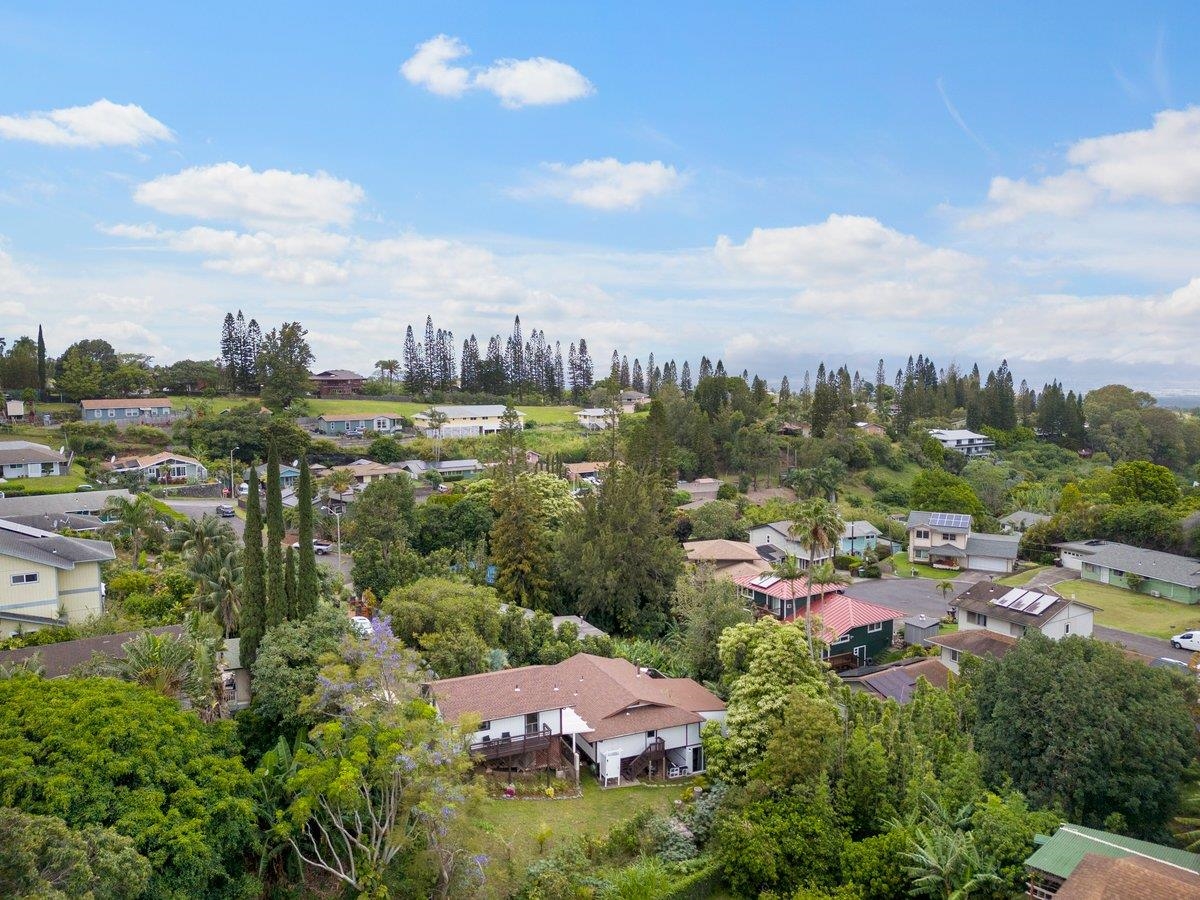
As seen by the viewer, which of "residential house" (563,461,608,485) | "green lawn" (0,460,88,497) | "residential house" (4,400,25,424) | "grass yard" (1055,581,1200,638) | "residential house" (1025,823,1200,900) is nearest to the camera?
"residential house" (1025,823,1200,900)

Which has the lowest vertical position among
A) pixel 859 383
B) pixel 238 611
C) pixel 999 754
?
pixel 999 754

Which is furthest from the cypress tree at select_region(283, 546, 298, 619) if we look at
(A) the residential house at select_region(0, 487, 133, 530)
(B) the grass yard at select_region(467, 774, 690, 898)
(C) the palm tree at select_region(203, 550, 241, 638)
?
(A) the residential house at select_region(0, 487, 133, 530)

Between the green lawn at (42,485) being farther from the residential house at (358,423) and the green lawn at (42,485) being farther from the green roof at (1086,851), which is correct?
the green roof at (1086,851)

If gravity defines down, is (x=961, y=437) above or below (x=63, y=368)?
below

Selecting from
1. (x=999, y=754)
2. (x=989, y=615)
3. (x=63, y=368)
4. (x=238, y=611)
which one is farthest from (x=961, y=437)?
(x=63, y=368)

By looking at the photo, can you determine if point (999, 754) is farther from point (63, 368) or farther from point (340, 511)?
point (63, 368)

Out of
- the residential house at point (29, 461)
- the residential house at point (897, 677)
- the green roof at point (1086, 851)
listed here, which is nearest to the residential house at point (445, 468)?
the residential house at point (29, 461)

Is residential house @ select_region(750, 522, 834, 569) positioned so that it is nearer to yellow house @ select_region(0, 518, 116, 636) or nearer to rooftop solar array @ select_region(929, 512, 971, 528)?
rooftop solar array @ select_region(929, 512, 971, 528)
